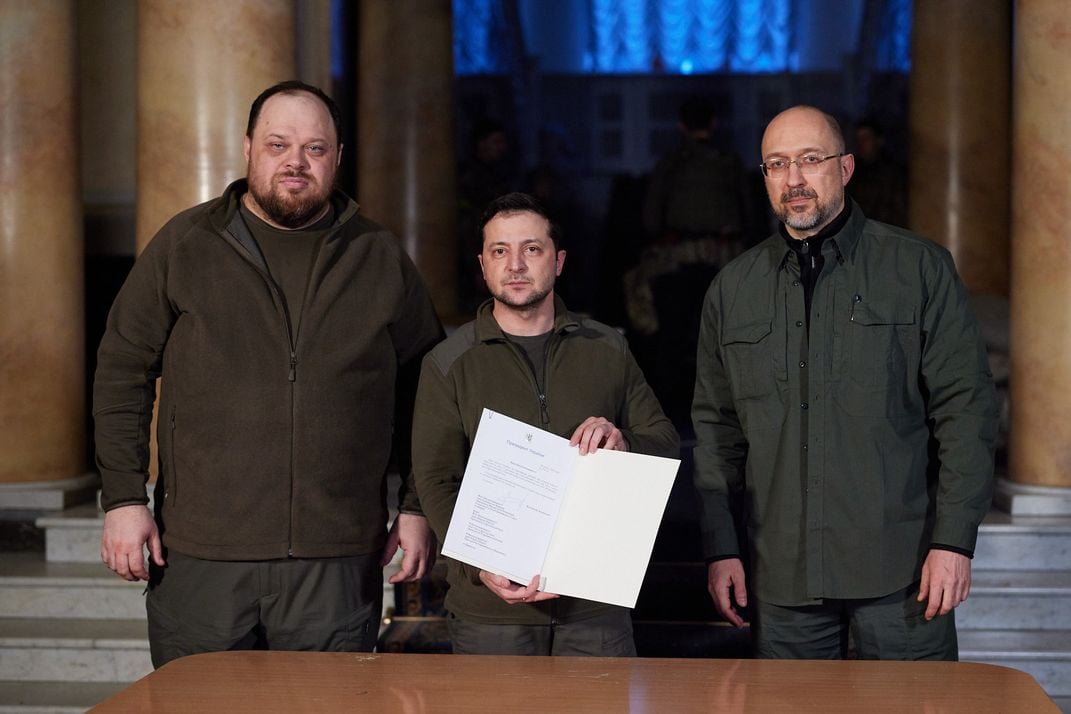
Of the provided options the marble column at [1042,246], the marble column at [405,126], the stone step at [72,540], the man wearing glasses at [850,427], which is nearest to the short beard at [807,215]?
the man wearing glasses at [850,427]

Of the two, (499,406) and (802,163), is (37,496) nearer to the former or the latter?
(499,406)

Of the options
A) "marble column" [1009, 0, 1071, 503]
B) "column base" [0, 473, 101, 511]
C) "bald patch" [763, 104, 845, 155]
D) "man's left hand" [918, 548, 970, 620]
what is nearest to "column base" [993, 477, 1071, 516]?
"marble column" [1009, 0, 1071, 503]

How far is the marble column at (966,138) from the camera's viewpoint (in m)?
8.27

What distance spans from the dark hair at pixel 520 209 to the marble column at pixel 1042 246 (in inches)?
131

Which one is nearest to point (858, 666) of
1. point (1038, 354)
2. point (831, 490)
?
point (831, 490)

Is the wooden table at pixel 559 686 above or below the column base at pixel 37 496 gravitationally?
above

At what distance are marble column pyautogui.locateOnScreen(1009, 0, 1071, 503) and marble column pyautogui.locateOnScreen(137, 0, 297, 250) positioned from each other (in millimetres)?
3397

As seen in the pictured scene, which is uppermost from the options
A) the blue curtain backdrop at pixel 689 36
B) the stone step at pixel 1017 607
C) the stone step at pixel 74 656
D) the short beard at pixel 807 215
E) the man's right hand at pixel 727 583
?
the blue curtain backdrop at pixel 689 36

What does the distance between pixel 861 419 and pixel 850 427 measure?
34mm

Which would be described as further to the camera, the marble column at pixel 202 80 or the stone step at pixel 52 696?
the marble column at pixel 202 80

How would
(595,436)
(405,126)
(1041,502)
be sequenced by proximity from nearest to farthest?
(595,436) < (1041,502) < (405,126)

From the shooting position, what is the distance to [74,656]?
4.77m

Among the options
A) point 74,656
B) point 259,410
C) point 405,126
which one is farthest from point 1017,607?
point 405,126

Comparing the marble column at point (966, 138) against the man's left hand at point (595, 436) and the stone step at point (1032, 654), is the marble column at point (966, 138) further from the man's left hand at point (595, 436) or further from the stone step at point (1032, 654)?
the man's left hand at point (595, 436)
